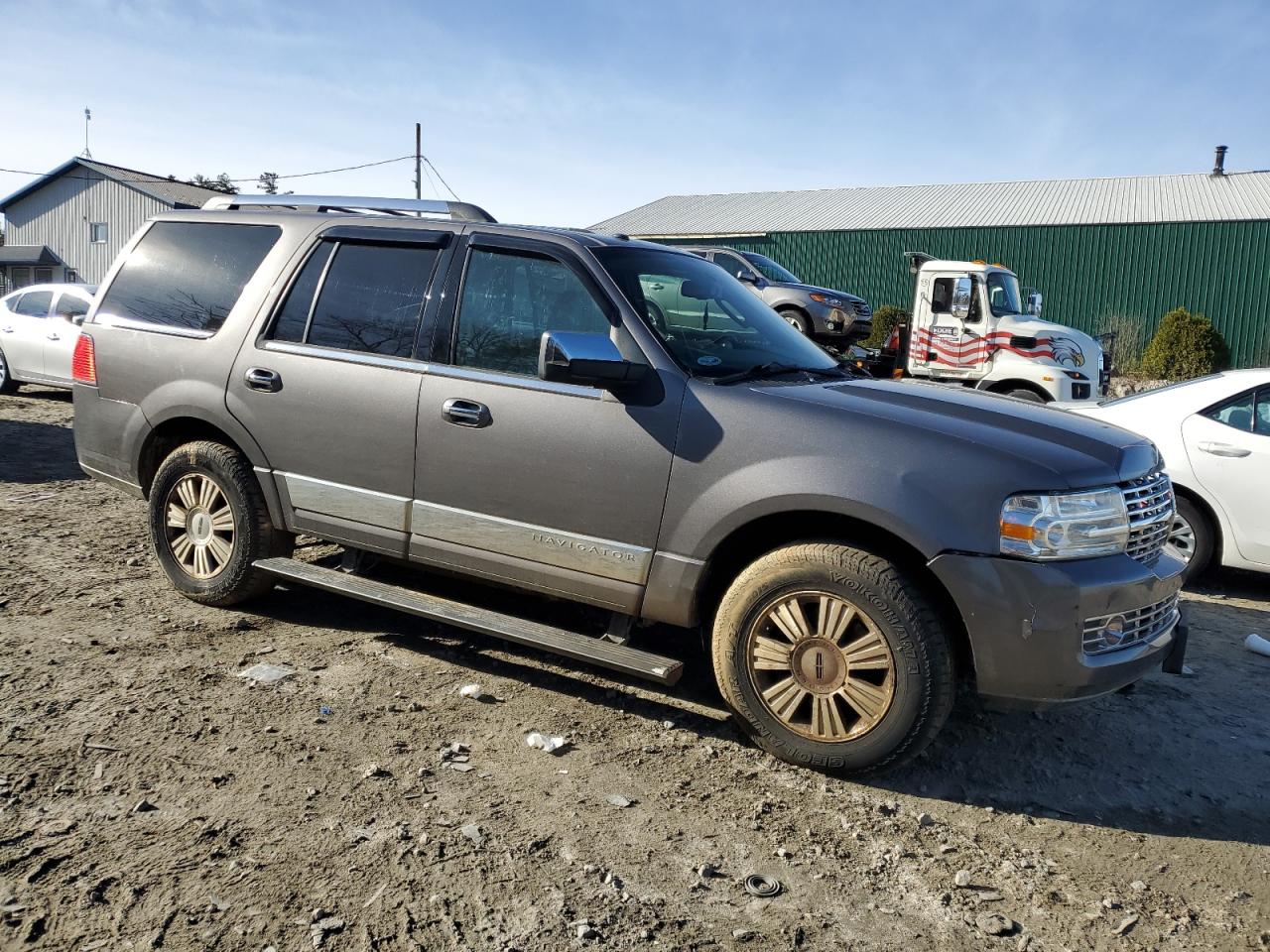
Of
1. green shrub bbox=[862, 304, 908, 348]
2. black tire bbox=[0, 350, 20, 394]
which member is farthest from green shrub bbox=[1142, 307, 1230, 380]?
black tire bbox=[0, 350, 20, 394]

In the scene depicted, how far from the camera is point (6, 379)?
13742mm

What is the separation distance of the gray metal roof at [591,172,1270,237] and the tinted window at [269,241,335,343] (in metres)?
30.9

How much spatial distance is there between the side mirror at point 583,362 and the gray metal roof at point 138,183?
41.5 meters

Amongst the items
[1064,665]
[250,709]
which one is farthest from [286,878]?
[1064,665]

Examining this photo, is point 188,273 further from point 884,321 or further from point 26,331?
point 884,321

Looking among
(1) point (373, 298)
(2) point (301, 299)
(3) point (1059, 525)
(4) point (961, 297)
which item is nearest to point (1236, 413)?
(3) point (1059, 525)

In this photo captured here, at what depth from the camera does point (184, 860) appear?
2.86 metres

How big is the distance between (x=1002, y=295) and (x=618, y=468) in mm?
11323

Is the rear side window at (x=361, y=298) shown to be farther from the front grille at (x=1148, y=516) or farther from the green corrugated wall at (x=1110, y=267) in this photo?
the green corrugated wall at (x=1110, y=267)

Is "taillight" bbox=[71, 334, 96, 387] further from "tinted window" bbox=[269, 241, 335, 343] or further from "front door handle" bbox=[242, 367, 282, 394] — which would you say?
"tinted window" bbox=[269, 241, 335, 343]

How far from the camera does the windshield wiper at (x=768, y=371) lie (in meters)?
3.88

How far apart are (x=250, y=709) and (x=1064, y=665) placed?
3.04 meters

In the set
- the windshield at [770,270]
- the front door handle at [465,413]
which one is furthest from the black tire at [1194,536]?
the windshield at [770,270]

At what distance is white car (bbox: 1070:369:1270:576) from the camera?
6117 mm
